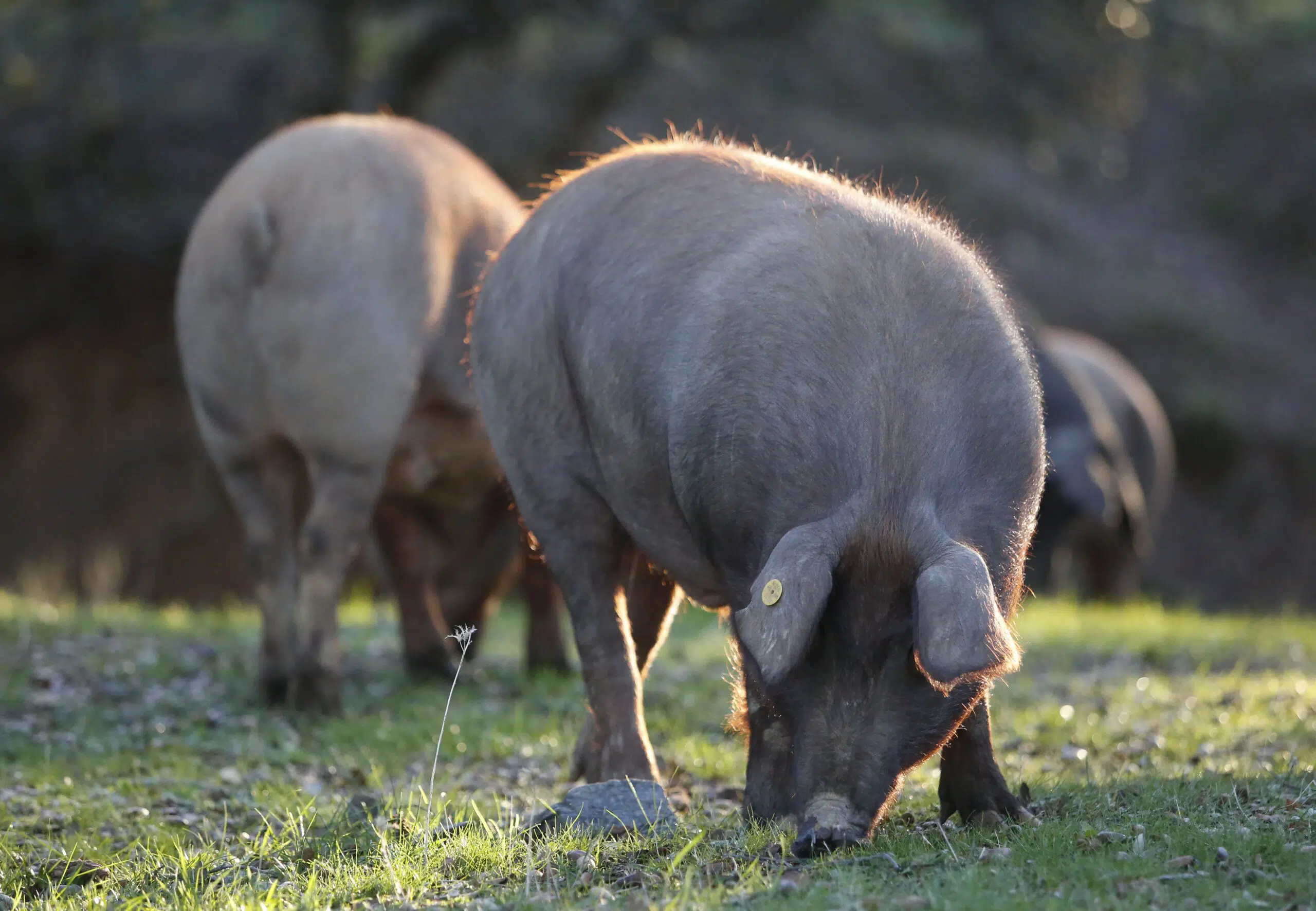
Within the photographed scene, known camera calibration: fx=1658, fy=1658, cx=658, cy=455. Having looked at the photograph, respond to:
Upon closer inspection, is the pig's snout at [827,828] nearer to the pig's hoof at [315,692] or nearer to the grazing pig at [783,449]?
the grazing pig at [783,449]

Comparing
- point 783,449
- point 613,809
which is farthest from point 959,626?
point 613,809

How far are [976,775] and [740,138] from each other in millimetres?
15883

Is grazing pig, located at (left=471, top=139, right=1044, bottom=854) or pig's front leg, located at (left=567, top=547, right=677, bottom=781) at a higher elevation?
grazing pig, located at (left=471, top=139, right=1044, bottom=854)

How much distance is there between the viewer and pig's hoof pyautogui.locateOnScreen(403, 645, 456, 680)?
7520 mm

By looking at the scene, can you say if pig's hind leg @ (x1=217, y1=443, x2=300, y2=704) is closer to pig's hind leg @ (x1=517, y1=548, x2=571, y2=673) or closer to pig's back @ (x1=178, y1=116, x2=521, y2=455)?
pig's back @ (x1=178, y1=116, x2=521, y2=455)

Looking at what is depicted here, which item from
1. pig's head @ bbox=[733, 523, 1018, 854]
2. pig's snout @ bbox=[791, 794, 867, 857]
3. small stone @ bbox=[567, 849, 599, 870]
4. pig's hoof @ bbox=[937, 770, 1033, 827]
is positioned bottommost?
small stone @ bbox=[567, 849, 599, 870]

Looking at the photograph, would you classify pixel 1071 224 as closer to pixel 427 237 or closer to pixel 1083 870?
pixel 427 237

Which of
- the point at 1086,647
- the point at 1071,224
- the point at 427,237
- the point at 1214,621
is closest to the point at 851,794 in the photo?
the point at 427,237

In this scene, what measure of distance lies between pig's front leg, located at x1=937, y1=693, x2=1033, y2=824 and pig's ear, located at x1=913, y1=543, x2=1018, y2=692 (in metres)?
0.66

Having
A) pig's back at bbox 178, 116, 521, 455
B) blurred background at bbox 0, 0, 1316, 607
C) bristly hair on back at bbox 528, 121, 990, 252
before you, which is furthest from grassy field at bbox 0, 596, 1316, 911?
blurred background at bbox 0, 0, 1316, 607

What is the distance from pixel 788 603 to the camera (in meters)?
3.49

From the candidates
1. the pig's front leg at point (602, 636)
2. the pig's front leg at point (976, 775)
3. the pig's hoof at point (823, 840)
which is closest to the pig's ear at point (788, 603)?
the pig's hoof at point (823, 840)

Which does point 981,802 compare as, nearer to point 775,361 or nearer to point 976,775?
point 976,775

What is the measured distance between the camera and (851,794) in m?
3.65
